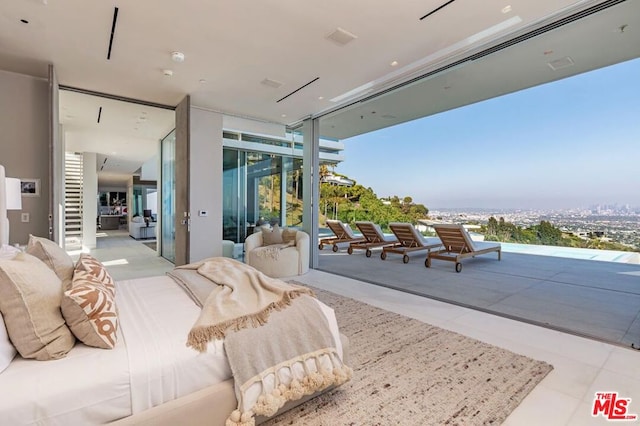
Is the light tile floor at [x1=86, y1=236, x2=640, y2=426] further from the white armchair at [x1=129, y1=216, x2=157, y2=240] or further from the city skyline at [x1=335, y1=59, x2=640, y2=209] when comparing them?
the white armchair at [x1=129, y1=216, x2=157, y2=240]

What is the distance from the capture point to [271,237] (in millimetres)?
5969

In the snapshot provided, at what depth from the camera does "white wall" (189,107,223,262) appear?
18.8 ft

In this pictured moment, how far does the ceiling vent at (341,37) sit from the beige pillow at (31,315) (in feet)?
10.9

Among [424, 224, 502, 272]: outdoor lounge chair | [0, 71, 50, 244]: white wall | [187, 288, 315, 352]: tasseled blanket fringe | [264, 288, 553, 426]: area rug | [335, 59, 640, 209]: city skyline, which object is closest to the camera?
[187, 288, 315, 352]: tasseled blanket fringe

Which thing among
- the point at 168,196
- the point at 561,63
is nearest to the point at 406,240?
the point at 561,63

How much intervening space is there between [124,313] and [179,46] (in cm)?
314

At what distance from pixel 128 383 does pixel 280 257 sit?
4001 millimetres

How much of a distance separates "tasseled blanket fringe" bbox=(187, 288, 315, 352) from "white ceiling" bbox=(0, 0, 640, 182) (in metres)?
2.73

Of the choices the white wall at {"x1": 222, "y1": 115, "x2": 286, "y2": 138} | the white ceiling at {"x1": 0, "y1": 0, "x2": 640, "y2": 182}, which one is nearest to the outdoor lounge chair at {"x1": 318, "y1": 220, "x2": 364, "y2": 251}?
the white wall at {"x1": 222, "y1": 115, "x2": 286, "y2": 138}

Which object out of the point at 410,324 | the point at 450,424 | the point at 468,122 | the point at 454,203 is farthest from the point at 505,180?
the point at 450,424

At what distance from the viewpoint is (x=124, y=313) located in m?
1.99

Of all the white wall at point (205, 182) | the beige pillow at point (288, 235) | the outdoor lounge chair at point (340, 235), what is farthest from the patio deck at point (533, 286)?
the white wall at point (205, 182)

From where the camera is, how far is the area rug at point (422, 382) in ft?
5.99

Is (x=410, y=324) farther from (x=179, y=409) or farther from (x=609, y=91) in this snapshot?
(x=609, y=91)
